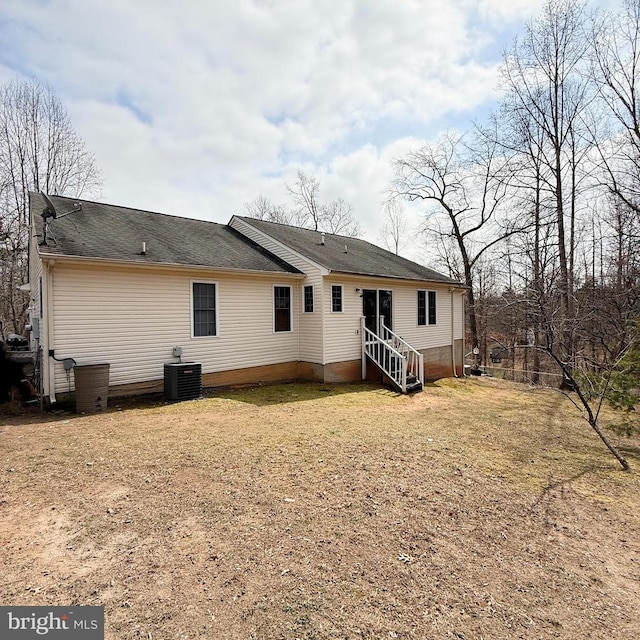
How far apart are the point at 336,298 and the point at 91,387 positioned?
6827 millimetres

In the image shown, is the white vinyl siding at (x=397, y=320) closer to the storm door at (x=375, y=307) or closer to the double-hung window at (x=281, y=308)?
the storm door at (x=375, y=307)

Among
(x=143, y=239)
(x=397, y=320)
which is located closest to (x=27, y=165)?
(x=143, y=239)

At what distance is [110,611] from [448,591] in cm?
227

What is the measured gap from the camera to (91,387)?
24.5 ft

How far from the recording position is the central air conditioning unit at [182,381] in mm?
8562

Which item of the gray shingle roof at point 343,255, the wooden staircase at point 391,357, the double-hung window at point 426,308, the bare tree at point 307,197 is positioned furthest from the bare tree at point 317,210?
the wooden staircase at point 391,357

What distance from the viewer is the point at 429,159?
2255 cm

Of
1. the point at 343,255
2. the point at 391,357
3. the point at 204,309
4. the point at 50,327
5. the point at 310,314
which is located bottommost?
the point at 391,357

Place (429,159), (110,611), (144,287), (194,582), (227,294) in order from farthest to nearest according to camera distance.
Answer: (429,159) < (227,294) < (144,287) < (194,582) < (110,611)

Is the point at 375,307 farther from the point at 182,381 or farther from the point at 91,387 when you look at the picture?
the point at 91,387

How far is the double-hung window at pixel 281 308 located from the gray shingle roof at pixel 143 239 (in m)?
0.69

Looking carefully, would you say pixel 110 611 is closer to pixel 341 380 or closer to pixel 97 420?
pixel 97 420

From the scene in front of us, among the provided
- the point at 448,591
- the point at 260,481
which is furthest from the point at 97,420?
the point at 448,591

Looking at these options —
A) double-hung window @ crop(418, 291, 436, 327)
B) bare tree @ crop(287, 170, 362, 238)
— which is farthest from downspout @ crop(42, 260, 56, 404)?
bare tree @ crop(287, 170, 362, 238)
